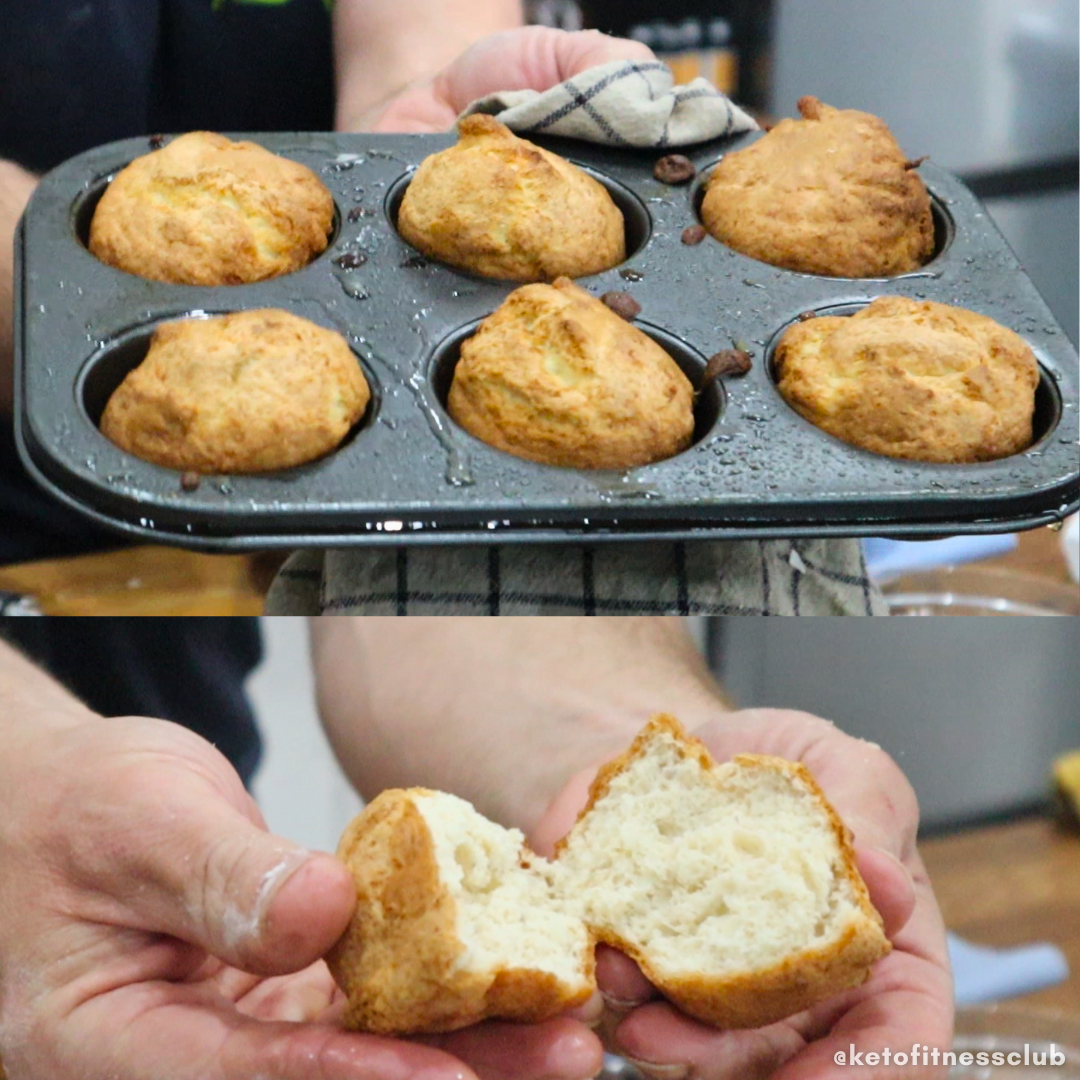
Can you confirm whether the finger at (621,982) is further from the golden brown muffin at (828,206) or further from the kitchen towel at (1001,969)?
the golden brown muffin at (828,206)

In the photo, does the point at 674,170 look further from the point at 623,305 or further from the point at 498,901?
the point at 498,901

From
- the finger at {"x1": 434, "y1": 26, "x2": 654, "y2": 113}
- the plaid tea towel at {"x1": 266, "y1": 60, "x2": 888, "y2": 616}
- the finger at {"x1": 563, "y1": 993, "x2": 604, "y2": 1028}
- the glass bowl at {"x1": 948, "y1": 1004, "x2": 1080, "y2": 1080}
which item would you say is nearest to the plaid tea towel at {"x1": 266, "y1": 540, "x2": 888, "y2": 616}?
the plaid tea towel at {"x1": 266, "y1": 60, "x2": 888, "y2": 616}

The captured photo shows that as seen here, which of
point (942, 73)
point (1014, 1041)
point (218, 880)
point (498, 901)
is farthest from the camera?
point (942, 73)

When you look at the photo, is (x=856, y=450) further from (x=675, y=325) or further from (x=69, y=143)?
(x=69, y=143)

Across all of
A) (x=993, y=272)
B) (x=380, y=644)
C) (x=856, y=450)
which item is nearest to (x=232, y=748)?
(x=380, y=644)

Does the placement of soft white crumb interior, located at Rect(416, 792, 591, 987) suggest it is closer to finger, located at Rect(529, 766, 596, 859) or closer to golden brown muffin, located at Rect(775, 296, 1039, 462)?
finger, located at Rect(529, 766, 596, 859)

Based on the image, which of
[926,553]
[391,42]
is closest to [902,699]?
[926,553]
